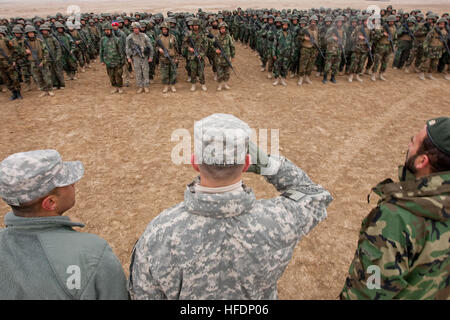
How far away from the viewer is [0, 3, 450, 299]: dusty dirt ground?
3.16 metres

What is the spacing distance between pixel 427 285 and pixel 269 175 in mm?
1021

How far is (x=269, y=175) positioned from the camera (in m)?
1.37

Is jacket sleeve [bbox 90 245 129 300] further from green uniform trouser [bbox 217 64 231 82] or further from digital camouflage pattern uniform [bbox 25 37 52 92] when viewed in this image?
digital camouflage pattern uniform [bbox 25 37 52 92]

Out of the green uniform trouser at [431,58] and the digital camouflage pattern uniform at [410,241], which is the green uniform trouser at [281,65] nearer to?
the green uniform trouser at [431,58]

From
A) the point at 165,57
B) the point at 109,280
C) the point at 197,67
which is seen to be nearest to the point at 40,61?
the point at 165,57

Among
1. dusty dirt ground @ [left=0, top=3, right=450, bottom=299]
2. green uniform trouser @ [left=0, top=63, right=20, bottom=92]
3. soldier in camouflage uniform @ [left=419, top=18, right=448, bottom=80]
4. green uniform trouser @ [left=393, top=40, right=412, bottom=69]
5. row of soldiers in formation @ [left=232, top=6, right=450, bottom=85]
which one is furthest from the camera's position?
green uniform trouser @ [left=393, top=40, right=412, bottom=69]

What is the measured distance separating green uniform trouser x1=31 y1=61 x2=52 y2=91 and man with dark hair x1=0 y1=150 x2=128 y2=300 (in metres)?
7.54

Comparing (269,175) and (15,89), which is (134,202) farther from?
(15,89)

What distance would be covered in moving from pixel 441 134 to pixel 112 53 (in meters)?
7.64

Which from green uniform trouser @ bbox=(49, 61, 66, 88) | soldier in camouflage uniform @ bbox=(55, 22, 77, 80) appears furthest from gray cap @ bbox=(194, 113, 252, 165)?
soldier in camouflage uniform @ bbox=(55, 22, 77, 80)

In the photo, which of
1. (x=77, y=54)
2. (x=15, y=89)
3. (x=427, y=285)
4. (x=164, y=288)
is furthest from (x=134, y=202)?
(x=77, y=54)

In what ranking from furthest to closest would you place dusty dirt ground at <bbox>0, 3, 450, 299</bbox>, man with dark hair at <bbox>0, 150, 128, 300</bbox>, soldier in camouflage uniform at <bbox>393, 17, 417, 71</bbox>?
soldier in camouflage uniform at <bbox>393, 17, 417, 71</bbox>, dusty dirt ground at <bbox>0, 3, 450, 299</bbox>, man with dark hair at <bbox>0, 150, 128, 300</bbox>

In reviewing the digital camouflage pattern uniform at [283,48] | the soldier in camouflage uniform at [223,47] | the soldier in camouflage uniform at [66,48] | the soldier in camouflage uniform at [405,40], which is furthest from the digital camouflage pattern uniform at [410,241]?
the soldier in camouflage uniform at [405,40]

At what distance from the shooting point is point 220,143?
1.03m
